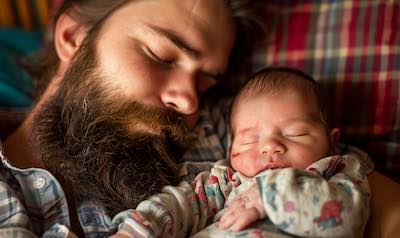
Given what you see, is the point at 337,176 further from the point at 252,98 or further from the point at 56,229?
the point at 56,229

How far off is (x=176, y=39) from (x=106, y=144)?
0.31 m

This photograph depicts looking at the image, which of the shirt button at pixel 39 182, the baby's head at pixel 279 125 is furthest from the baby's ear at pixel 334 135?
the shirt button at pixel 39 182

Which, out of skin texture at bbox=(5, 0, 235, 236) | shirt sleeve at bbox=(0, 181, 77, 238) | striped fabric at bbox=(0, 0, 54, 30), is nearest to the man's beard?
skin texture at bbox=(5, 0, 235, 236)

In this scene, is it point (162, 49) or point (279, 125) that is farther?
point (162, 49)

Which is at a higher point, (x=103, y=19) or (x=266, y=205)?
(x=103, y=19)

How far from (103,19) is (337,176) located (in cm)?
73

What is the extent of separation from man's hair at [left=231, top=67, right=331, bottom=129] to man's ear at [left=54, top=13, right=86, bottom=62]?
472 mm

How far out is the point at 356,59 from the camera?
148 cm

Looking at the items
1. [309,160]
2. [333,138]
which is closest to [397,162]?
[333,138]

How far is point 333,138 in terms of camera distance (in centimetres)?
129

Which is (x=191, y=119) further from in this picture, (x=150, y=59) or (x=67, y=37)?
(x=67, y=37)

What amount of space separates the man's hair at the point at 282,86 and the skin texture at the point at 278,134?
0.05 ft

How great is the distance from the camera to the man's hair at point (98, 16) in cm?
141

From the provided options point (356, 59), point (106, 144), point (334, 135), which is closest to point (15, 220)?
point (106, 144)
